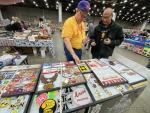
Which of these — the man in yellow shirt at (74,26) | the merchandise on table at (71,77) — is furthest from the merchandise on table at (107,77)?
the man in yellow shirt at (74,26)

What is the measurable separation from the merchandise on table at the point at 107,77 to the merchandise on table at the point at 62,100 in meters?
0.22

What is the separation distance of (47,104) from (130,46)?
20.0 ft

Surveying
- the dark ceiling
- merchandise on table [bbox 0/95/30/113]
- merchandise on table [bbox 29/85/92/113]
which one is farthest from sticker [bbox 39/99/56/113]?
the dark ceiling

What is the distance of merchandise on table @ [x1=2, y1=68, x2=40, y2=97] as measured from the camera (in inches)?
30.5

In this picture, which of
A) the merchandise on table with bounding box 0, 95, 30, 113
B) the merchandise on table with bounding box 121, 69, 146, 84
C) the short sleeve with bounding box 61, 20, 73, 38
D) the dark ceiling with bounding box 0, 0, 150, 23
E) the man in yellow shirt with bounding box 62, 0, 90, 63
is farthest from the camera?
the dark ceiling with bounding box 0, 0, 150, 23

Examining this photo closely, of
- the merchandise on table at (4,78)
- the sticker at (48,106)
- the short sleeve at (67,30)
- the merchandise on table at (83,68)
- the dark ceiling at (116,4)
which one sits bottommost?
the sticker at (48,106)

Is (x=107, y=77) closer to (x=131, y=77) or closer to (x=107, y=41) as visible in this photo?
Answer: (x=131, y=77)

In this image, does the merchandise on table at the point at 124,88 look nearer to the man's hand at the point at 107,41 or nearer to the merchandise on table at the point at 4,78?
the man's hand at the point at 107,41

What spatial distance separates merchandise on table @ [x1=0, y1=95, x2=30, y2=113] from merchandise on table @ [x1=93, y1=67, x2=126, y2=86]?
647mm

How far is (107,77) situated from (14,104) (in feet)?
2.71

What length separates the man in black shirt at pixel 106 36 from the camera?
163 centimetres

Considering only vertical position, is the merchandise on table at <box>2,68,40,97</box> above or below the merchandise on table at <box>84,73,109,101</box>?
above

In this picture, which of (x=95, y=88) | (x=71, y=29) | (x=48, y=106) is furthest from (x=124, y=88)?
(x=71, y=29)

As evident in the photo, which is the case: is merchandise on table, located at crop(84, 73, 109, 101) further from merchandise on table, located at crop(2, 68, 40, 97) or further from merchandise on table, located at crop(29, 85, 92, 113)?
merchandise on table, located at crop(2, 68, 40, 97)
